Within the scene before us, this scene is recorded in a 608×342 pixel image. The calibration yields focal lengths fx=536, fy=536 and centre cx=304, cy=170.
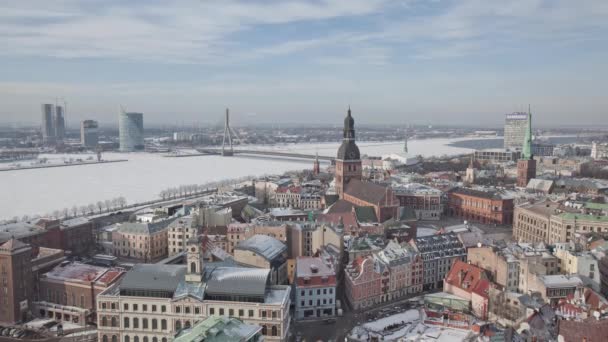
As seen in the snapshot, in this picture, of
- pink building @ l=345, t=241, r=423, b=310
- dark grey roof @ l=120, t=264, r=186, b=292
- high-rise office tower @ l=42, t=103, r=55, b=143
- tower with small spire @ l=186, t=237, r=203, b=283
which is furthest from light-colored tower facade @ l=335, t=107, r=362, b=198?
high-rise office tower @ l=42, t=103, r=55, b=143

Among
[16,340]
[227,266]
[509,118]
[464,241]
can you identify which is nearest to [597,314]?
[464,241]

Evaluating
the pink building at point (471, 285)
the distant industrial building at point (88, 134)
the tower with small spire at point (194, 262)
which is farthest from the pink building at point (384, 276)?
the distant industrial building at point (88, 134)

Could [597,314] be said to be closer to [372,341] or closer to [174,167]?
[372,341]

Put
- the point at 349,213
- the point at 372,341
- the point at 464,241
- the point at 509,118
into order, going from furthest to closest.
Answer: the point at 509,118 → the point at 349,213 → the point at 464,241 → the point at 372,341

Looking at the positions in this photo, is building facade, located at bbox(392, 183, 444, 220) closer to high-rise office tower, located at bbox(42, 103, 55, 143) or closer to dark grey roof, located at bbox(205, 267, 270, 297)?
dark grey roof, located at bbox(205, 267, 270, 297)

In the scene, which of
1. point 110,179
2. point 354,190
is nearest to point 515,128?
point 110,179

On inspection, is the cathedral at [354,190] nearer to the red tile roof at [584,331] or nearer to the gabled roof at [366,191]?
the gabled roof at [366,191]
